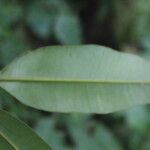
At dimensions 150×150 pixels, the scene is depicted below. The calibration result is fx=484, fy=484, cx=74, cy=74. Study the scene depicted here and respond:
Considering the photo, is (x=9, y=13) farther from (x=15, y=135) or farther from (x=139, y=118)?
(x=15, y=135)

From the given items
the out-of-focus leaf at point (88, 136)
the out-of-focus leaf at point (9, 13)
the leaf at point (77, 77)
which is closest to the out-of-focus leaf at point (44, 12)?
the out-of-focus leaf at point (9, 13)

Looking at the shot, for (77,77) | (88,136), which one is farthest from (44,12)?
(77,77)

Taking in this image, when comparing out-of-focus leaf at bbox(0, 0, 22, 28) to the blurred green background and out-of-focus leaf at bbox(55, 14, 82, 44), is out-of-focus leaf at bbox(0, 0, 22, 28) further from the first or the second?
out-of-focus leaf at bbox(55, 14, 82, 44)

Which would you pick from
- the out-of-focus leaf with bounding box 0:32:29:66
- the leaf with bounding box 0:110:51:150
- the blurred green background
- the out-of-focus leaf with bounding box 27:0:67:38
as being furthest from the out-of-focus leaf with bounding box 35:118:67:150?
the leaf with bounding box 0:110:51:150

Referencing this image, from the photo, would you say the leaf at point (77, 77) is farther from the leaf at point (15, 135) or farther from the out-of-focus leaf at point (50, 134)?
the out-of-focus leaf at point (50, 134)

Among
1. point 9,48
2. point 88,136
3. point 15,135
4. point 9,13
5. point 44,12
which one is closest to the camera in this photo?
point 15,135

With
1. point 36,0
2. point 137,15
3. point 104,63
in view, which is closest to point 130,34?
point 137,15

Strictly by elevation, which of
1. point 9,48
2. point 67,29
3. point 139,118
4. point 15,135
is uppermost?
point 15,135
